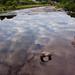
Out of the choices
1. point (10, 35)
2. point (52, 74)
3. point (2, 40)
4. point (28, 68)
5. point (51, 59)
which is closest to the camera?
point (52, 74)

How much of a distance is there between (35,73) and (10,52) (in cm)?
295

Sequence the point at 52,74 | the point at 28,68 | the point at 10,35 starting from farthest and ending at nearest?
the point at 10,35
the point at 28,68
the point at 52,74

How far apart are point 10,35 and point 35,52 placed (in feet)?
14.7

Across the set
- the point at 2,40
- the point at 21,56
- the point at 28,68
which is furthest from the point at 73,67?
the point at 2,40

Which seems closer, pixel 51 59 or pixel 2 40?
pixel 51 59

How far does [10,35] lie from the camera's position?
1644 centimetres

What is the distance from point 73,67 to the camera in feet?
34.7

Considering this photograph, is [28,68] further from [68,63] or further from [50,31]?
[50,31]

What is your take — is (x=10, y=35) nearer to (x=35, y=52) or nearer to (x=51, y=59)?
(x=35, y=52)

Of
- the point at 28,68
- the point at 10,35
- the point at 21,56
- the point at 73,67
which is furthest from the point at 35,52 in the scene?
the point at 10,35

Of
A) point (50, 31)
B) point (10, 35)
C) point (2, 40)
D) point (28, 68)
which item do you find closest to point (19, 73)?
point (28, 68)

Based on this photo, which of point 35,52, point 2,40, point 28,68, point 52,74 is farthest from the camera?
point 2,40

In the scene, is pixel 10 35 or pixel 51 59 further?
pixel 10 35

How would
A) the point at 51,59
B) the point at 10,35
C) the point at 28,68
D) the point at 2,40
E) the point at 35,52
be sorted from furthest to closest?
the point at 10,35 → the point at 2,40 → the point at 35,52 → the point at 51,59 → the point at 28,68
